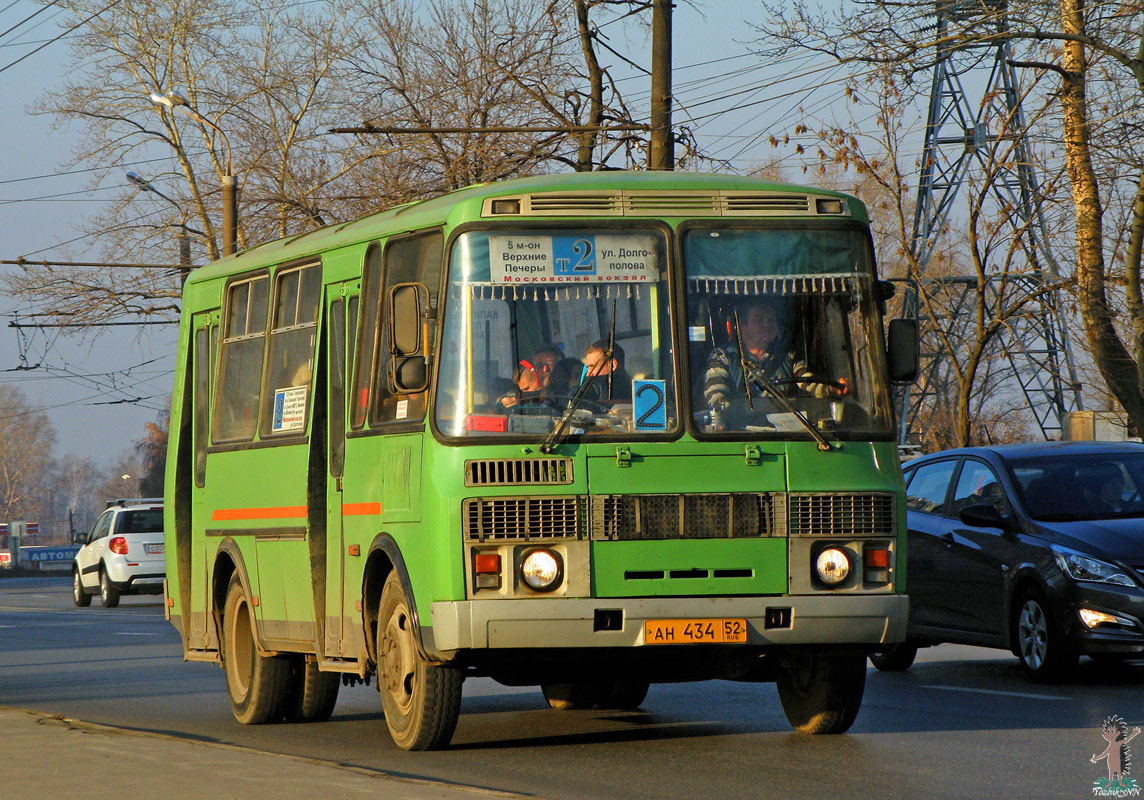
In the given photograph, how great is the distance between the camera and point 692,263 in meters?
8.88

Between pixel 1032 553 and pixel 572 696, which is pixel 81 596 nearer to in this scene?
pixel 572 696

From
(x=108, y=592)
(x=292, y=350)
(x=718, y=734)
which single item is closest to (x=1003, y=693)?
(x=718, y=734)

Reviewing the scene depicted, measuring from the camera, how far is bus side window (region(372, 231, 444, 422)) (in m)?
8.90

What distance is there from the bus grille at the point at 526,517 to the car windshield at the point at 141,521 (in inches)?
889

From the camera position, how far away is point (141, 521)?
30.4 m

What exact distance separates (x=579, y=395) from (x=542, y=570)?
0.84 metres

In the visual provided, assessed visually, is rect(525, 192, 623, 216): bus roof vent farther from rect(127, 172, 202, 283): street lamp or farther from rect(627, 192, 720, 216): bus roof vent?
rect(127, 172, 202, 283): street lamp

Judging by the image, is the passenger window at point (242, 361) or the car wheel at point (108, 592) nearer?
the passenger window at point (242, 361)

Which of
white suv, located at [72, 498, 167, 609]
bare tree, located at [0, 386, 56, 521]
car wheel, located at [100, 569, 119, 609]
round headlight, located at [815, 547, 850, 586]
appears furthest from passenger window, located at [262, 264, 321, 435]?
bare tree, located at [0, 386, 56, 521]

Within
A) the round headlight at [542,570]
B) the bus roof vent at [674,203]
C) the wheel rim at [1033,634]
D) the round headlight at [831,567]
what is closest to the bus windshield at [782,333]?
the bus roof vent at [674,203]

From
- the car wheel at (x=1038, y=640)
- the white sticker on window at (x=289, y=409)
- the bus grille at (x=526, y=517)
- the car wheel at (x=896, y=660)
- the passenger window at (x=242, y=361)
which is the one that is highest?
the passenger window at (x=242, y=361)

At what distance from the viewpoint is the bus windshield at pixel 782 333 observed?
28.8ft

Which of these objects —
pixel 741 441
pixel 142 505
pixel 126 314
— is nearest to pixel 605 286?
pixel 741 441

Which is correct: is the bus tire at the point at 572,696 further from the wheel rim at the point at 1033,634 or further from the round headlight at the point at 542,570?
the round headlight at the point at 542,570
